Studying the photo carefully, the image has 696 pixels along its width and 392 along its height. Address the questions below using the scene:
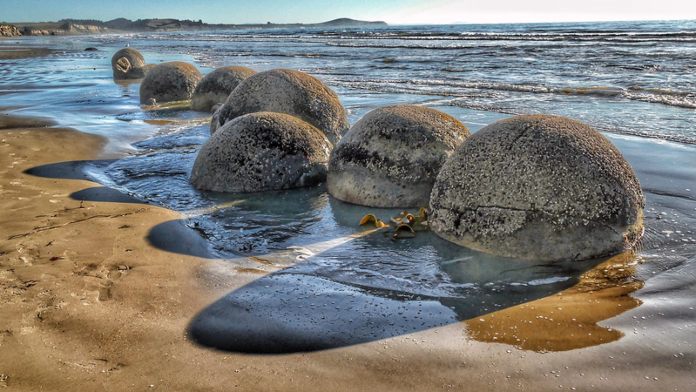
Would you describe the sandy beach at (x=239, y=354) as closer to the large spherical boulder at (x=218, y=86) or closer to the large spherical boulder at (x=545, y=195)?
the large spherical boulder at (x=545, y=195)

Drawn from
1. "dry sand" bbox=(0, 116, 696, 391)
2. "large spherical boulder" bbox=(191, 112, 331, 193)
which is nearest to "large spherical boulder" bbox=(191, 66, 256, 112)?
"large spherical boulder" bbox=(191, 112, 331, 193)

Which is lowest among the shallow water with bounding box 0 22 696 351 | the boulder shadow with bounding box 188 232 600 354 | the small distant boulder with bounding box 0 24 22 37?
the boulder shadow with bounding box 188 232 600 354

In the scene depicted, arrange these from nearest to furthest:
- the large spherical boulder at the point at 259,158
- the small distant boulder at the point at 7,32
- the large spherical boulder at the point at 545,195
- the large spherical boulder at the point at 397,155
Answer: the large spherical boulder at the point at 545,195
the large spherical boulder at the point at 397,155
the large spherical boulder at the point at 259,158
the small distant boulder at the point at 7,32

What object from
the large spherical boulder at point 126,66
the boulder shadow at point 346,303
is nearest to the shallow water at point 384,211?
the boulder shadow at point 346,303

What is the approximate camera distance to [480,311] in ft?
11.4

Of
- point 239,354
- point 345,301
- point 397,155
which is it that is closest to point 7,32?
point 397,155

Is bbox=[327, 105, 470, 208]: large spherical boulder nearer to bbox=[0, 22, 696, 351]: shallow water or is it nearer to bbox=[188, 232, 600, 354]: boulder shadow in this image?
bbox=[0, 22, 696, 351]: shallow water

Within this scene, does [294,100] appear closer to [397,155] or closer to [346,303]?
[397,155]

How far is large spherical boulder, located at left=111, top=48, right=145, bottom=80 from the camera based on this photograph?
19062mm

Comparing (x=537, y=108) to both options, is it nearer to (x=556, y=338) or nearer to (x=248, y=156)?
(x=248, y=156)

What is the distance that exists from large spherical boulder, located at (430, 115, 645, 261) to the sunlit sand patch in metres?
0.32

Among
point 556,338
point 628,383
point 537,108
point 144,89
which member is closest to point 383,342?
point 556,338

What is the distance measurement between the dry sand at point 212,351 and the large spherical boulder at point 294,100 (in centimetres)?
338

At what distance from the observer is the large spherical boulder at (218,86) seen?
11344 millimetres
